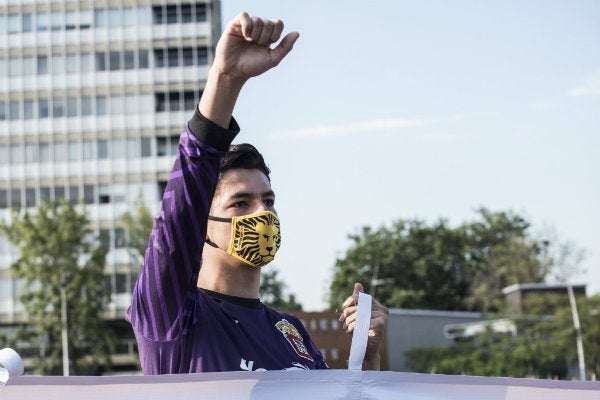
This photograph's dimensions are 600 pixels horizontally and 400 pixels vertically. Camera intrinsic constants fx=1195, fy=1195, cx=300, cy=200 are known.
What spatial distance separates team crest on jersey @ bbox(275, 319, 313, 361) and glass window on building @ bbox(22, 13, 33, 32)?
61.8m

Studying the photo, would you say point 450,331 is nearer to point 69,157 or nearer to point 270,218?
point 69,157

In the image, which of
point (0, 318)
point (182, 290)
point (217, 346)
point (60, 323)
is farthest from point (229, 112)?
point (0, 318)

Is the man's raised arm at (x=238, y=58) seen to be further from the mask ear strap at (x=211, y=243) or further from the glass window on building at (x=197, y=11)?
the glass window on building at (x=197, y=11)

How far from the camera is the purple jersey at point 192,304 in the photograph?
3184 mm

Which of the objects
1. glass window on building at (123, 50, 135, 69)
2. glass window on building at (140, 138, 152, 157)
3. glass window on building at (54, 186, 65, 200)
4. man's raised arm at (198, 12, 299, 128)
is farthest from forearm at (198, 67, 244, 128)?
glass window on building at (123, 50, 135, 69)

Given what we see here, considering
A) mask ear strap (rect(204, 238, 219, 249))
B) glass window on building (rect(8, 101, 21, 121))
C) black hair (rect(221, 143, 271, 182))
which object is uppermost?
glass window on building (rect(8, 101, 21, 121))

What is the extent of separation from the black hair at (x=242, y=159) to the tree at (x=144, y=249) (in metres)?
39.8

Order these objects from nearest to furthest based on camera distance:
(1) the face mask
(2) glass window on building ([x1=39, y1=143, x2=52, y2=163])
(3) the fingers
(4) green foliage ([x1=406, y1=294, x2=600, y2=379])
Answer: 1. (3) the fingers
2. (1) the face mask
3. (4) green foliage ([x1=406, y1=294, x2=600, y2=379])
4. (2) glass window on building ([x1=39, y1=143, x2=52, y2=163])

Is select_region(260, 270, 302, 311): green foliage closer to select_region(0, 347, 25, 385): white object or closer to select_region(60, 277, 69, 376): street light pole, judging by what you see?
select_region(60, 277, 69, 376): street light pole

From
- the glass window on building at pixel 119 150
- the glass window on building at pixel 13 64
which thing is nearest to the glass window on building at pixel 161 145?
the glass window on building at pixel 119 150

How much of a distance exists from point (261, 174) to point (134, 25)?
60.7 metres

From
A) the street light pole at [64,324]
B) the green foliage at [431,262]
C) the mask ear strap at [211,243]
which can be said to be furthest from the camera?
the green foliage at [431,262]

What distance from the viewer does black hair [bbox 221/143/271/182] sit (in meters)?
4.05

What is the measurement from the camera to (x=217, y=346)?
11.8 feet
